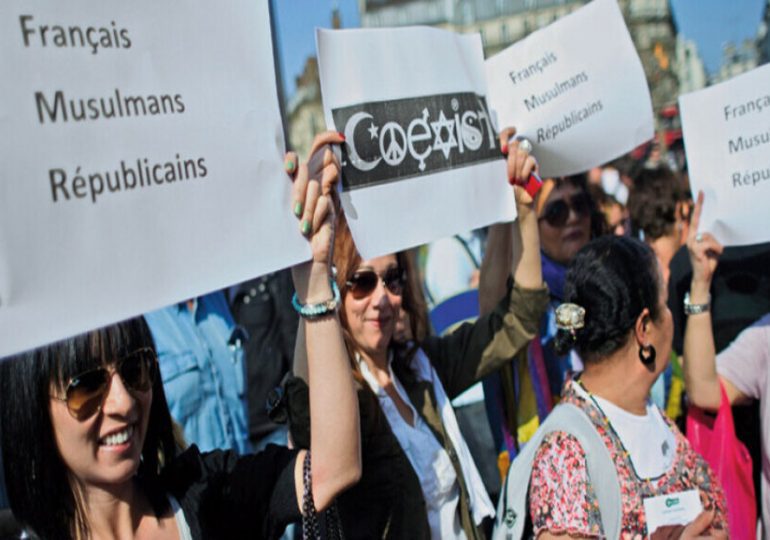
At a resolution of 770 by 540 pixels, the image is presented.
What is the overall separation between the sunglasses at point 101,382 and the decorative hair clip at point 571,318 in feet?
3.71

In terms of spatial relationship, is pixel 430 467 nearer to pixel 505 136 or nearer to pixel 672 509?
pixel 672 509

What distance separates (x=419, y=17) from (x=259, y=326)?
8.58ft

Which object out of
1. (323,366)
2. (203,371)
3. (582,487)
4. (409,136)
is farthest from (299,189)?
(203,371)

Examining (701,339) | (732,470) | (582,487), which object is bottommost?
(732,470)

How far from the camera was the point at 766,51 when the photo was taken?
4617 mm

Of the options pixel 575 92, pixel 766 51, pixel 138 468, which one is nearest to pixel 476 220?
pixel 575 92

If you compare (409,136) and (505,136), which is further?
(505,136)

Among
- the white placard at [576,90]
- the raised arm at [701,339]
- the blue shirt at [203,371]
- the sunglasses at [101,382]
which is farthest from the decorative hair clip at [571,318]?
the blue shirt at [203,371]

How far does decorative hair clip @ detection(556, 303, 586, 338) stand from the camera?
7.59 feet

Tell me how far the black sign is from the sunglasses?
603 millimetres

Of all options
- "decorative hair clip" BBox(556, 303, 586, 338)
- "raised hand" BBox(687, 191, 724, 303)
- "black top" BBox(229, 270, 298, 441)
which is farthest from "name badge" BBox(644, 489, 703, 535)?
"black top" BBox(229, 270, 298, 441)

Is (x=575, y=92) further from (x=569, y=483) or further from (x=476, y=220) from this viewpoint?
(x=569, y=483)

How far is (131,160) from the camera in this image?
146 cm

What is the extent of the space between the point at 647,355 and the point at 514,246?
1.95 ft
